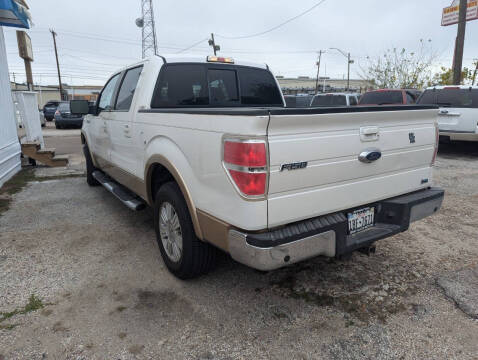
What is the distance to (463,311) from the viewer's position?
273cm

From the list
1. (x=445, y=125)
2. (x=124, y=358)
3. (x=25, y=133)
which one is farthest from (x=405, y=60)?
(x=124, y=358)

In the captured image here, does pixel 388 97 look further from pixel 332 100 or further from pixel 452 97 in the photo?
pixel 332 100

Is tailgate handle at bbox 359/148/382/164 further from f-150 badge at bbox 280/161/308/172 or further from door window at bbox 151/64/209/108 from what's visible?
door window at bbox 151/64/209/108

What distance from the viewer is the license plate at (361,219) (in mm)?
2680

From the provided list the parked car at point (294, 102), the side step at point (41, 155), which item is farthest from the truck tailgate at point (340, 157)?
the side step at point (41, 155)

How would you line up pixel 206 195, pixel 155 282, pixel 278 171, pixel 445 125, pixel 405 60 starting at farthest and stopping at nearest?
1. pixel 405 60
2. pixel 445 125
3. pixel 155 282
4. pixel 206 195
5. pixel 278 171

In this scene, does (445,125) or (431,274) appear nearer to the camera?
(431,274)

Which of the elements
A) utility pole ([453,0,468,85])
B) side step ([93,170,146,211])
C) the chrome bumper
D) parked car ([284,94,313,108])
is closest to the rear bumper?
the chrome bumper

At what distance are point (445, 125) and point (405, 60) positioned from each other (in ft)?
58.0

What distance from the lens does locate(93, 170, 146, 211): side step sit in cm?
399

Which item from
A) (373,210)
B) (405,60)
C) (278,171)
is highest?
(405,60)

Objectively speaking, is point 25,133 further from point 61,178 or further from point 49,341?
point 49,341

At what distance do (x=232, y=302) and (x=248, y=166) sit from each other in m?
1.34

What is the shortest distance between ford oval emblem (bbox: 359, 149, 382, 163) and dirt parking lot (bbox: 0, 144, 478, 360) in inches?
46.6
